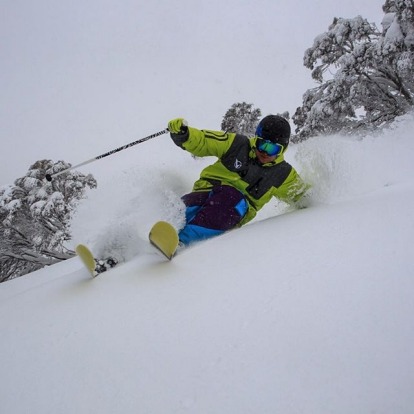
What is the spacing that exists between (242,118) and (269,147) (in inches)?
642

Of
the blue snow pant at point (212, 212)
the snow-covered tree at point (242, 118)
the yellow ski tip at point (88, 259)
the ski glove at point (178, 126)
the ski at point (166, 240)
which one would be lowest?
the snow-covered tree at point (242, 118)

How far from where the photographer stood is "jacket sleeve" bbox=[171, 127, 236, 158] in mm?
3275

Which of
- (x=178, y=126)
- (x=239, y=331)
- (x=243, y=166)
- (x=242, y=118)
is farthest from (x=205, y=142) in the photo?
(x=242, y=118)

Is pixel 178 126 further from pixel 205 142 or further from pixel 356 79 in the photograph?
pixel 356 79

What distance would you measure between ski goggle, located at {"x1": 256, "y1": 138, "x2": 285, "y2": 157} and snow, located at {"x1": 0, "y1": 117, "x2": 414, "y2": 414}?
1.05 metres

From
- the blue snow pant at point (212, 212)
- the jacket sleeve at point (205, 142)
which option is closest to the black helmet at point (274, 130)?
the jacket sleeve at point (205, 142)

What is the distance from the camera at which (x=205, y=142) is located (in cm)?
333

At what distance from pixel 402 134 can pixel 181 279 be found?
9277mm

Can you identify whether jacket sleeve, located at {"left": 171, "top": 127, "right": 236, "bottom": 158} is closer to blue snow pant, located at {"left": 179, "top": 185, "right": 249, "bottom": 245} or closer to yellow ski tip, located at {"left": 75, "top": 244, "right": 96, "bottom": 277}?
blue snow pant, located at {"left": 179, "top": 185, "right": 249, "bottom": 245}

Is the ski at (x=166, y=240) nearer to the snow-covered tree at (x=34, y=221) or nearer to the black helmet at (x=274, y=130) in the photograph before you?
the black helmet at (x=274, y=130)

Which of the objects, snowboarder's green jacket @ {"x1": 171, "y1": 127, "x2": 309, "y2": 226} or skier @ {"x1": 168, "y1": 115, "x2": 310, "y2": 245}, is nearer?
skier @ {"x1": 168, "y1": 115, "x2": 310, "y2": 245}

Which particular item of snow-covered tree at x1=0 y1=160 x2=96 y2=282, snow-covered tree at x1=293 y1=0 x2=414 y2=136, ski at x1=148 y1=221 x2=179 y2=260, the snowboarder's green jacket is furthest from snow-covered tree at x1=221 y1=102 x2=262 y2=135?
ski at x1=148 y1=221 x2=179 y2=260

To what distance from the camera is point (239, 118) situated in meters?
18.7

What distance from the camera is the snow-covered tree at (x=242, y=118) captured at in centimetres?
1859
